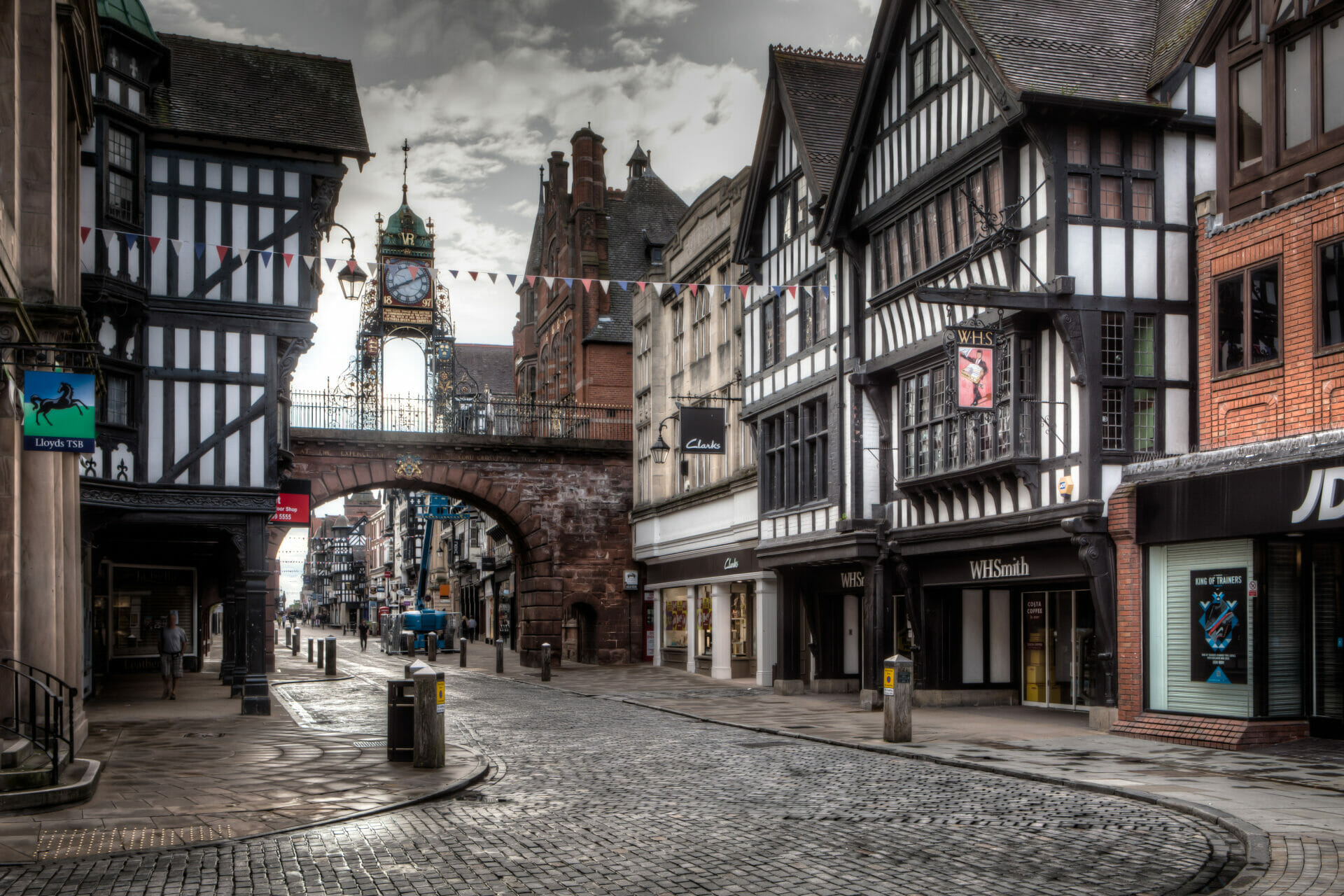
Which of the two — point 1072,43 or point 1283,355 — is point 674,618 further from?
point 1283,355

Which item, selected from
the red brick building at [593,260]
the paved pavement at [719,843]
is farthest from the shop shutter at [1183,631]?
the red brick building at [593,260]

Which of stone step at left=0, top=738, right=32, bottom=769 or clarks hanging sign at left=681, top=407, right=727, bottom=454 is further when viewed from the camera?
clarks hanging sign at left=681, top=407, right=727, bottom=454

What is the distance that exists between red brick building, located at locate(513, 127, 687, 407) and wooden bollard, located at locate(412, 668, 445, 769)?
1220 inches

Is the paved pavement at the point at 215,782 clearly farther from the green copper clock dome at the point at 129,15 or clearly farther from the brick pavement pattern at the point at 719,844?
the green copper clock dome at the point at 129,15

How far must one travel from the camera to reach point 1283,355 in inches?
612

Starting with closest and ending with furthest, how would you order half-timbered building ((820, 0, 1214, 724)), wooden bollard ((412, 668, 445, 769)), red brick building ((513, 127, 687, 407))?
wooden bollard ((412, 668, 445, 769)) < half-timbered building ((820, 0, 1214, 724)) < red brick building ((513, 127, 687, 407))

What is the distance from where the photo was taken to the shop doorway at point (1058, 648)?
21.5m

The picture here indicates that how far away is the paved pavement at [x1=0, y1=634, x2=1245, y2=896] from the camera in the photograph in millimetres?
8258

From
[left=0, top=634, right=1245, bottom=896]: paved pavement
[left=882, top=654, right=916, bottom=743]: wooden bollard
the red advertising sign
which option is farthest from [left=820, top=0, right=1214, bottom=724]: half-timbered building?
the red advertising sign

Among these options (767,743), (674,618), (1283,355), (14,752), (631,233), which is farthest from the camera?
(631,233)

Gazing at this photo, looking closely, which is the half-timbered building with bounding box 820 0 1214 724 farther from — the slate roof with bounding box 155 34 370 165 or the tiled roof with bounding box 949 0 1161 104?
the slate roof with bounding box 155 34 370 165

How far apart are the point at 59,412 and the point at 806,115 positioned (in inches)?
701

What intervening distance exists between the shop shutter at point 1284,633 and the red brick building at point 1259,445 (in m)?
0.02

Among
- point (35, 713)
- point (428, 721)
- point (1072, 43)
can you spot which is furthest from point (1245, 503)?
point (35, 713)
